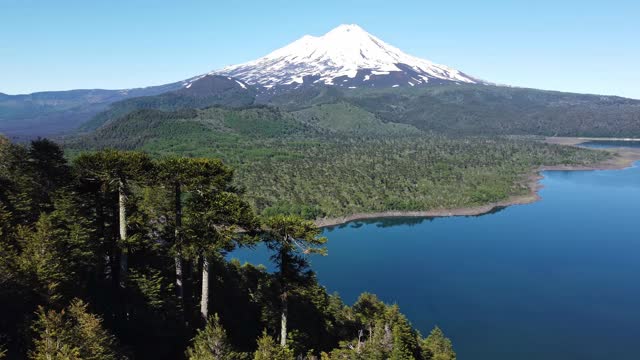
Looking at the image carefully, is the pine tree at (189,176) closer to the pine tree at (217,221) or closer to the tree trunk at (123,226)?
the pine tree at (217,221)

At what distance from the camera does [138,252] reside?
41281mm

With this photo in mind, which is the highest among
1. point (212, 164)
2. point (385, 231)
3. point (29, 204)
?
point (212, 164)

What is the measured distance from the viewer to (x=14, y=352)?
85.4 feet

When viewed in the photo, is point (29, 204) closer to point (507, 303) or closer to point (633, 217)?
point (507, 303)

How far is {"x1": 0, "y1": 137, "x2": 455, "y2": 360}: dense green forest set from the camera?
93.3 ft

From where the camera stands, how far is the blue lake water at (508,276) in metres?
75.2

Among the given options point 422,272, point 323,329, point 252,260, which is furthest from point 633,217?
point 323,329

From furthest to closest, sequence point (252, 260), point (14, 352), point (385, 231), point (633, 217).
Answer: point (633, 217)
point (385, 231)
point (252, 260)
point (14, 352)

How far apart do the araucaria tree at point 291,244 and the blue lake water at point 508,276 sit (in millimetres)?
43517

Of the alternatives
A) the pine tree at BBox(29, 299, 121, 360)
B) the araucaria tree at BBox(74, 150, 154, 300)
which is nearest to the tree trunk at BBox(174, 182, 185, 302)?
the araucaria tree at BBox(74, 150, 154, 300)

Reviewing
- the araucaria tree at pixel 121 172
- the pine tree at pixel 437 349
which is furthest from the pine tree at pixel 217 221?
the pine tree at pixel 437 349

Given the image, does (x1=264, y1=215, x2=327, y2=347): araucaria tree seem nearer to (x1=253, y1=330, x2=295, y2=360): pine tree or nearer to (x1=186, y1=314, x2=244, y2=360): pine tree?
(x1=253, y1=330, x2=295, y2=360): pine tree

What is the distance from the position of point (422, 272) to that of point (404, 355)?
6922 cm

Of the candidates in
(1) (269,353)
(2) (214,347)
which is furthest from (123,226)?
(1) (269,353)
